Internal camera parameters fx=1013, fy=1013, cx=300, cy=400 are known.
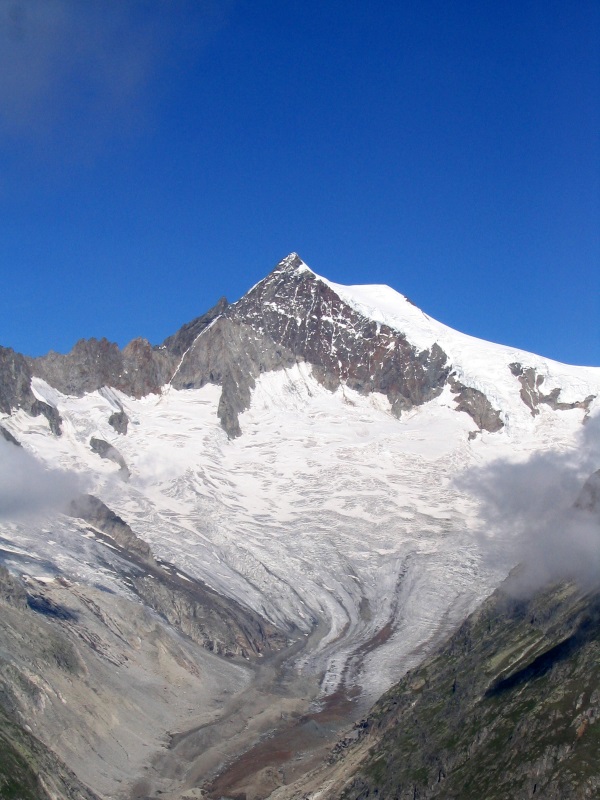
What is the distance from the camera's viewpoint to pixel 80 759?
12731 centimetres

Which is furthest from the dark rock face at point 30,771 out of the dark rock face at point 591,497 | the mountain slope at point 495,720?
the dark rock face at point 591,497

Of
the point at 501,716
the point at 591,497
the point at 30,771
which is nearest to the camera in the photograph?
the point at 501,716

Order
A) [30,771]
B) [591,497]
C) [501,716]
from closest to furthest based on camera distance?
[501,716] → [30,771] → [591,497]

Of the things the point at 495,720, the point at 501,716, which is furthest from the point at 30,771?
the point at 501,716

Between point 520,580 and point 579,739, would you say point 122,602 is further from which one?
point 579,739

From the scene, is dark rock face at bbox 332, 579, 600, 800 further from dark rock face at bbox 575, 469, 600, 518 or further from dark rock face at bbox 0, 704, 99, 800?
dark rock face at bbox 575, 469, 600, 518

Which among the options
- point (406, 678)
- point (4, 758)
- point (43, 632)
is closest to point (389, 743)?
point (406, 678)

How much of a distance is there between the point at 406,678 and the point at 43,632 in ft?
184

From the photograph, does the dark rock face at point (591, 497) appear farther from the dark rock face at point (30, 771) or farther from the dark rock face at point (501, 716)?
the dark rock face at point (30, 771)

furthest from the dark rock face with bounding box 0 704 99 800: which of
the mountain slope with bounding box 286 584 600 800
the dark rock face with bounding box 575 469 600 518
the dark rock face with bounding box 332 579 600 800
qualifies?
the dark rock face with bounding box 575 469 600 518

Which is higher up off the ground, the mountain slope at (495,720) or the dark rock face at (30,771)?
the dark rock face at (30,771)

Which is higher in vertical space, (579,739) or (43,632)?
Answer: (43,632)

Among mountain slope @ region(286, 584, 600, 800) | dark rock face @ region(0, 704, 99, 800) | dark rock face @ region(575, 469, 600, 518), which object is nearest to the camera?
mountain slope @ region(286, 584, 600, 800)

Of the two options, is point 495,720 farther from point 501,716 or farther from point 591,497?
point 591,497
